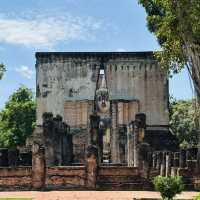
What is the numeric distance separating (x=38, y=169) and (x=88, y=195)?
3523 millimetres

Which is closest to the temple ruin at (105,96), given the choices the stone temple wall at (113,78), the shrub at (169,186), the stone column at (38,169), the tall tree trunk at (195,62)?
the stone temple wall at (113,78)

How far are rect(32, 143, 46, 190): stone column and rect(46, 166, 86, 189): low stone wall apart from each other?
217mm

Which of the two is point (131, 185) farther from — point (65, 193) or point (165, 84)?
point (165, 84)

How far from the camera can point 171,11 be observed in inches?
798

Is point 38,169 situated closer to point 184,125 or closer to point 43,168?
point 43,168

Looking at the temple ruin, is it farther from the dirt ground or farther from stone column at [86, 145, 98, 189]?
the dirt ground

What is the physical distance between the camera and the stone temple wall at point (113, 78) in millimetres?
38531

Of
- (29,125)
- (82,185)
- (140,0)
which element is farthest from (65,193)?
(29,125)

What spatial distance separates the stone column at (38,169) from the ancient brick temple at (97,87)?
14631 mm

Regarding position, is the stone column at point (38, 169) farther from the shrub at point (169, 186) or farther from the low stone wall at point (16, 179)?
the shrub at point (169, 186)

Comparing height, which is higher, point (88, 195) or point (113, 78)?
point (113, 78)

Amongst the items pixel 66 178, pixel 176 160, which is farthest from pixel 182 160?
pixel 66 178

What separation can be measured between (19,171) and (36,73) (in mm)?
16472

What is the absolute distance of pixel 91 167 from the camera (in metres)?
23.1
